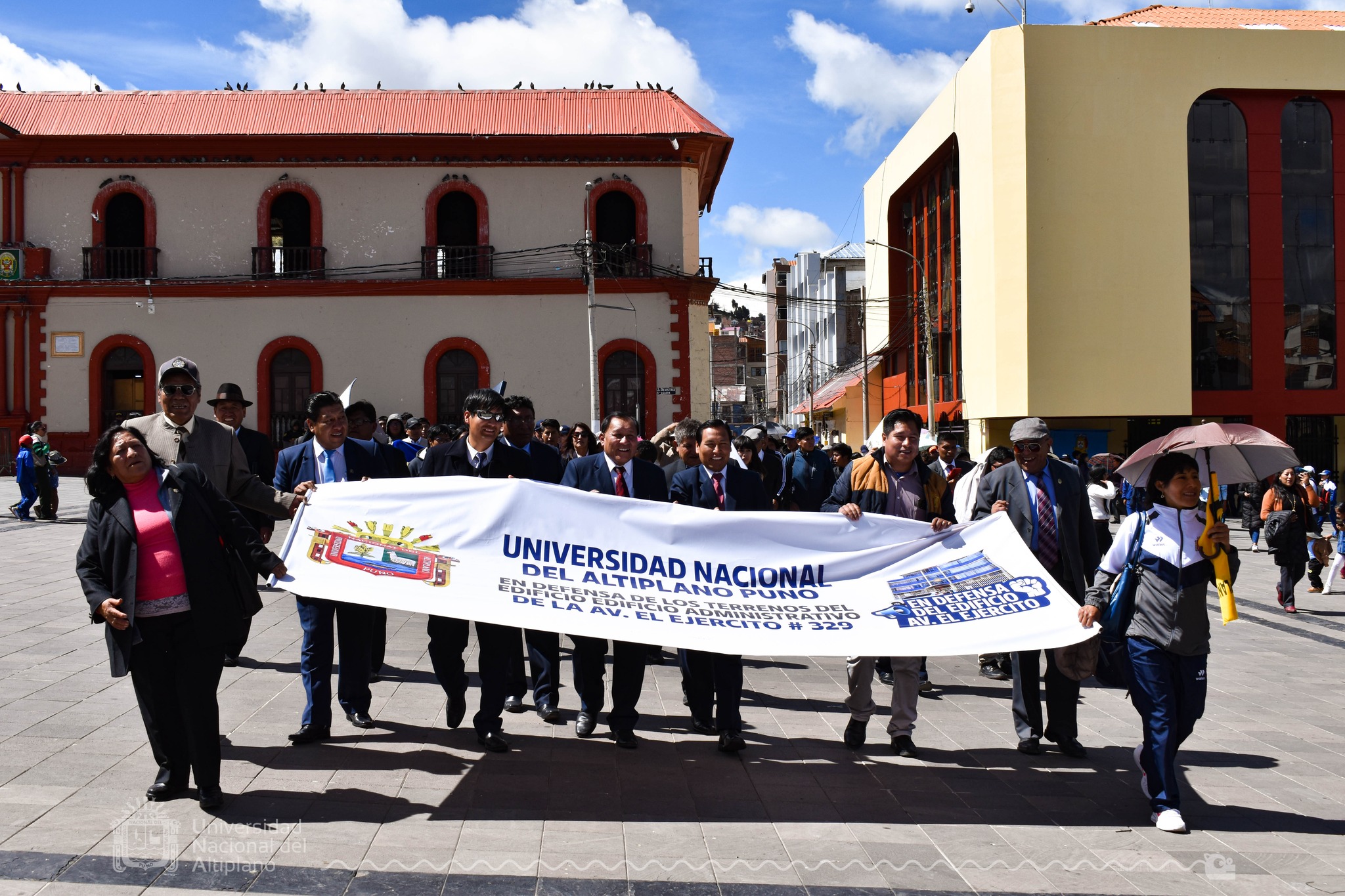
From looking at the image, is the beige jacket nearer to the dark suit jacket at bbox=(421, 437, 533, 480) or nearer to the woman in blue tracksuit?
the dark suit jacket at bbox=(421, 437, 533, 480)

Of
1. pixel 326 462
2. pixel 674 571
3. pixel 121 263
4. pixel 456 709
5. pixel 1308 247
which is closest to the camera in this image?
pixel 674 571

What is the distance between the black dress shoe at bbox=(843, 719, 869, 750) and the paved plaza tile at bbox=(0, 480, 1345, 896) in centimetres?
11

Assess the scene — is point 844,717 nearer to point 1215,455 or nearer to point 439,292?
point 1215,455

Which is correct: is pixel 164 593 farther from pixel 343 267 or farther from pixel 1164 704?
pixel 343 267

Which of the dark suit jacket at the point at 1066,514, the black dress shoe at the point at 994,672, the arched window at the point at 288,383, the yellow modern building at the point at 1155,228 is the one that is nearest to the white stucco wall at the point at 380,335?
the arched window at the point at 288,383

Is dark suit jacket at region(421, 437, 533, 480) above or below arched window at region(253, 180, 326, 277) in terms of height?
below

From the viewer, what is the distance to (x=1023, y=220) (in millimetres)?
28828

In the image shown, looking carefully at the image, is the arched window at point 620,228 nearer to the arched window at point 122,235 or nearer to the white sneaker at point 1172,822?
the arched window at point 122,235

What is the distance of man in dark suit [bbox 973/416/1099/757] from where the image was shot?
621 cm

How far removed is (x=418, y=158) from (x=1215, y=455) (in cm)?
2598

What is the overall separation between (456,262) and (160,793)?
82.7ft

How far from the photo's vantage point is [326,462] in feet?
21.4

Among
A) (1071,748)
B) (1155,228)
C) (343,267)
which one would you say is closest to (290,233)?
(343,267)

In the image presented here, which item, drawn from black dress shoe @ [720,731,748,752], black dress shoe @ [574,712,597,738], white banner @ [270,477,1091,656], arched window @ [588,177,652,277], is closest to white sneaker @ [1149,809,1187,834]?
white banner @ [270,477,1091,656]
